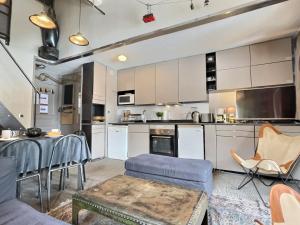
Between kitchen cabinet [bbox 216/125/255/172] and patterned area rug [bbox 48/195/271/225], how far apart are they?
46.0 inches

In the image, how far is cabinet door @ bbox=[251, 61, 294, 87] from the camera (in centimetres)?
307

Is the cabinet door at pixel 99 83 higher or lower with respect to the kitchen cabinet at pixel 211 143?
Answer: higher

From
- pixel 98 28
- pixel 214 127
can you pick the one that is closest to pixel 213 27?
pixel 214 127

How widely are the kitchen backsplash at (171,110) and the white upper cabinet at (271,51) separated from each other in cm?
136

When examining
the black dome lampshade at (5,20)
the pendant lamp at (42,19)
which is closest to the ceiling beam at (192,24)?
the pendant lamp at (42,19)

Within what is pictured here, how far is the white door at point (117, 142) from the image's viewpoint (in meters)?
4.34

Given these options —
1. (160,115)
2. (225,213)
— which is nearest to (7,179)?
(225,213)

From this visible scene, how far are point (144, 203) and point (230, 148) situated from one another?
8.46 ft

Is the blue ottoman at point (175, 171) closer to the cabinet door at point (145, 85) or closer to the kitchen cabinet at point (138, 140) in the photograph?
the kitchen cabinet at point (138, 140)

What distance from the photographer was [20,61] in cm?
387

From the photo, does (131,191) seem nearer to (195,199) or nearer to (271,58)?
(195,199)

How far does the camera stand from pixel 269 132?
8.62ft

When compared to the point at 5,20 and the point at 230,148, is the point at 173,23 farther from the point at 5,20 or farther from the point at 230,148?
the point at 5,20

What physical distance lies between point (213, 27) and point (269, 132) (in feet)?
6.12
